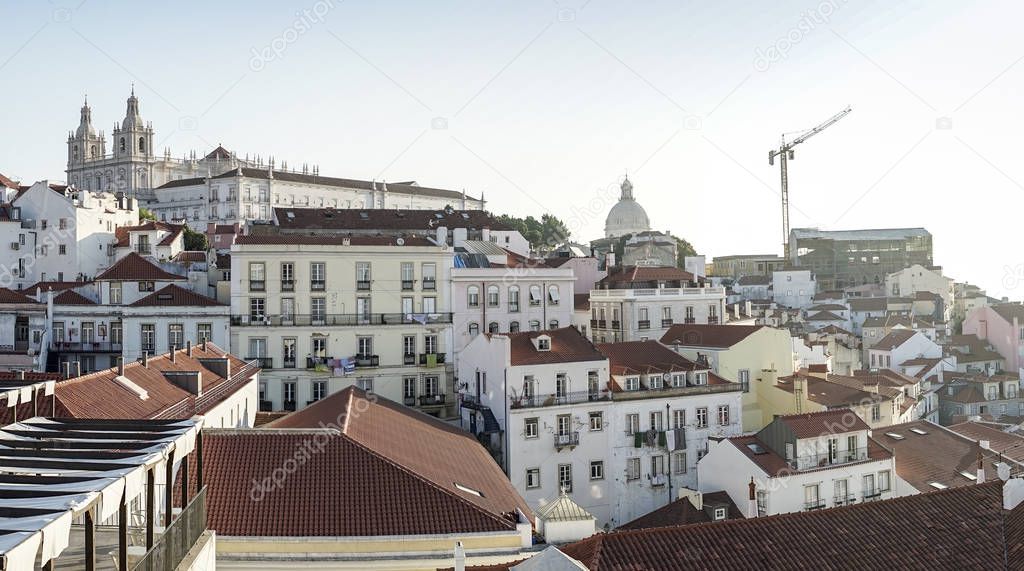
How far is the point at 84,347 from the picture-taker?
4734cm

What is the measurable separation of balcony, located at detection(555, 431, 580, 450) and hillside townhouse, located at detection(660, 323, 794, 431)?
33.5 ft

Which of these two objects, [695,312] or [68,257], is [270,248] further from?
[68,257]

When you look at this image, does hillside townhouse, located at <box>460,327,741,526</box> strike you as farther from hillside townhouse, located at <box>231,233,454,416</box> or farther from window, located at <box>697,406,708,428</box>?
hillside townhouse, located at <box>231,233,454,416</box>

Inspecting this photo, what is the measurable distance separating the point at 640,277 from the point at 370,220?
27231 millimetres

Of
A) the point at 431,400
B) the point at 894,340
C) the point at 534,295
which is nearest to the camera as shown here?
the point at 431,400

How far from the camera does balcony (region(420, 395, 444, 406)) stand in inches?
1809

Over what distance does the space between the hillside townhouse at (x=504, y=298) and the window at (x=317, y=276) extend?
23.3ft

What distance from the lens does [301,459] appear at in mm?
20531

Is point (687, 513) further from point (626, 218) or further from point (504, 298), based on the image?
point (626, 218)

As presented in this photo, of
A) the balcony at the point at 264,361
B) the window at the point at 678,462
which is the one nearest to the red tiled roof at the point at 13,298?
the balcony at the point at 264,361

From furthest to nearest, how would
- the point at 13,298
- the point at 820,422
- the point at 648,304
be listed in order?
the point at 648,304 → the point at 13,298 → the point at 820,422

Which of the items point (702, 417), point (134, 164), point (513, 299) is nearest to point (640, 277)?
point (513, 299)

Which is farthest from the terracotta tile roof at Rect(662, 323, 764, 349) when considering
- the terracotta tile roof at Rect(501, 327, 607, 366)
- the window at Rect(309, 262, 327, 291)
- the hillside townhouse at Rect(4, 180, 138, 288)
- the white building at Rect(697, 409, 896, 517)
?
the hillside townhouse at Rect(4, 180, 138, 288)

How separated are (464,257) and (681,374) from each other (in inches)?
641
